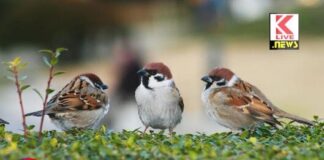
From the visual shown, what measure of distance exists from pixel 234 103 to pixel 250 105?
13 centimetres

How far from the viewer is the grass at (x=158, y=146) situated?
4.77 meters

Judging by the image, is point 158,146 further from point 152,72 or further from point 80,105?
point 80,105

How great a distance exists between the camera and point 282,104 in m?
17.1

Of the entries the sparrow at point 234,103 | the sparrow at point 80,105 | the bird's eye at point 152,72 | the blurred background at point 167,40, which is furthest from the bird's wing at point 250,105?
the blurred background at point 167,40

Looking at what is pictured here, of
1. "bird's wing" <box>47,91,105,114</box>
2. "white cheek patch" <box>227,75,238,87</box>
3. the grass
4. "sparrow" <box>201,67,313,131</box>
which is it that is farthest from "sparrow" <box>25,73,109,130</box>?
the grass

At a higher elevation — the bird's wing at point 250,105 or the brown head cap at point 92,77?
the brown head cap at point 92,77

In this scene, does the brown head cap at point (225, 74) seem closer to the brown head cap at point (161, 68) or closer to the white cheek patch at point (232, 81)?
the white cheek patch at point (232, 81)

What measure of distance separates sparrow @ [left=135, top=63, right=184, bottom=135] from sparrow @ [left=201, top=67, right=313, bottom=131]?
219mm

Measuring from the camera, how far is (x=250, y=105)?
672cm

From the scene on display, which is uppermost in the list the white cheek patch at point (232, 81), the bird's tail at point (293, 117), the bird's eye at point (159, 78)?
the bird's eye at point (159, 78)

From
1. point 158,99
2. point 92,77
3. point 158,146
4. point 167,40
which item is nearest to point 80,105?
point 92,77

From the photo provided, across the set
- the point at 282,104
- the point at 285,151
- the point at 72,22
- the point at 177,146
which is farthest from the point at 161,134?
the point at 72,22

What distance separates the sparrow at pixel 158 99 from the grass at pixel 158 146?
0.95 m

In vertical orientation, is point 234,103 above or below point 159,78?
below
